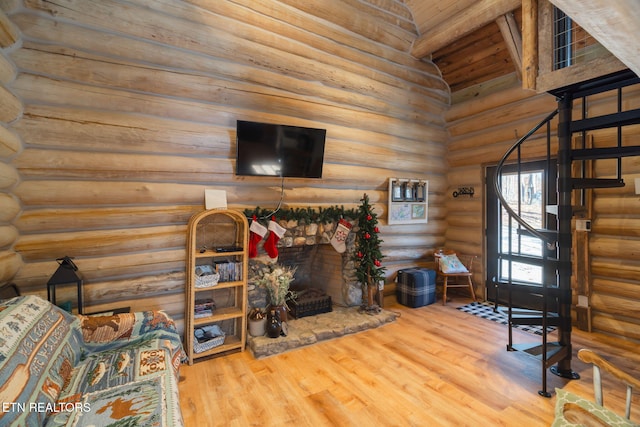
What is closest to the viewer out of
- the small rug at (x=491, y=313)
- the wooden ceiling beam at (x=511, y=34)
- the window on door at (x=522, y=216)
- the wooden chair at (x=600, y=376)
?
the wooden chair at (x=600, y=376)

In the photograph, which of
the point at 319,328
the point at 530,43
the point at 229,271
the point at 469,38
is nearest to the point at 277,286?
the point at 229,271

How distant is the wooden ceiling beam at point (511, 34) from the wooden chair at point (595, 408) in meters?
3.83


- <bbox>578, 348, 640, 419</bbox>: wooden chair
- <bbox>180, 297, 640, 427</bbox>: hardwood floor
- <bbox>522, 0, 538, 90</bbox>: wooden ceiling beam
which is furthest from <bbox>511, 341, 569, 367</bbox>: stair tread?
<bbox>522, 0, 538, 90</bbox>: wooden ceiling beam

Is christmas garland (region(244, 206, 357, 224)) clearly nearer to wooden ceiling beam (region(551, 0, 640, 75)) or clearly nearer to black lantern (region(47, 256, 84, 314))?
black lantern (region(47, 256, 84, 314))

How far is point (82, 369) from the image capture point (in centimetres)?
186

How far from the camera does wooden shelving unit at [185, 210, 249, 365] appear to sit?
9.23 feet

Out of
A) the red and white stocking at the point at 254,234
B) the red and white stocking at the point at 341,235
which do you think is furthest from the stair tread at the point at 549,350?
the red and white stocking at the point at 254,234

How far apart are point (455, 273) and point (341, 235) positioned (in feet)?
6.47

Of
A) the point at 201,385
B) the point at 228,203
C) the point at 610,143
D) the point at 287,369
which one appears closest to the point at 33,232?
the point at 228,203

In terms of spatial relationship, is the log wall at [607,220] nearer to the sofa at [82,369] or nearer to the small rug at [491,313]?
the small rug at [491,313]

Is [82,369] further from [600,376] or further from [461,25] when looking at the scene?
[461,25]

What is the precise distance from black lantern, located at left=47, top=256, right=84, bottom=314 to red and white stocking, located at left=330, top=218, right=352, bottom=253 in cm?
263

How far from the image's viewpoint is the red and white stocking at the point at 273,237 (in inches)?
132

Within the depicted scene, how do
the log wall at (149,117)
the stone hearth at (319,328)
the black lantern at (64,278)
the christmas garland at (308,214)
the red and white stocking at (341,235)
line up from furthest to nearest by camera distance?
the red and white stocking at (341,235)
the christmas garland at (308,214)
the stone hearth at (319,328)
the log wall at (149,117)
the black lantern at (64,278)
